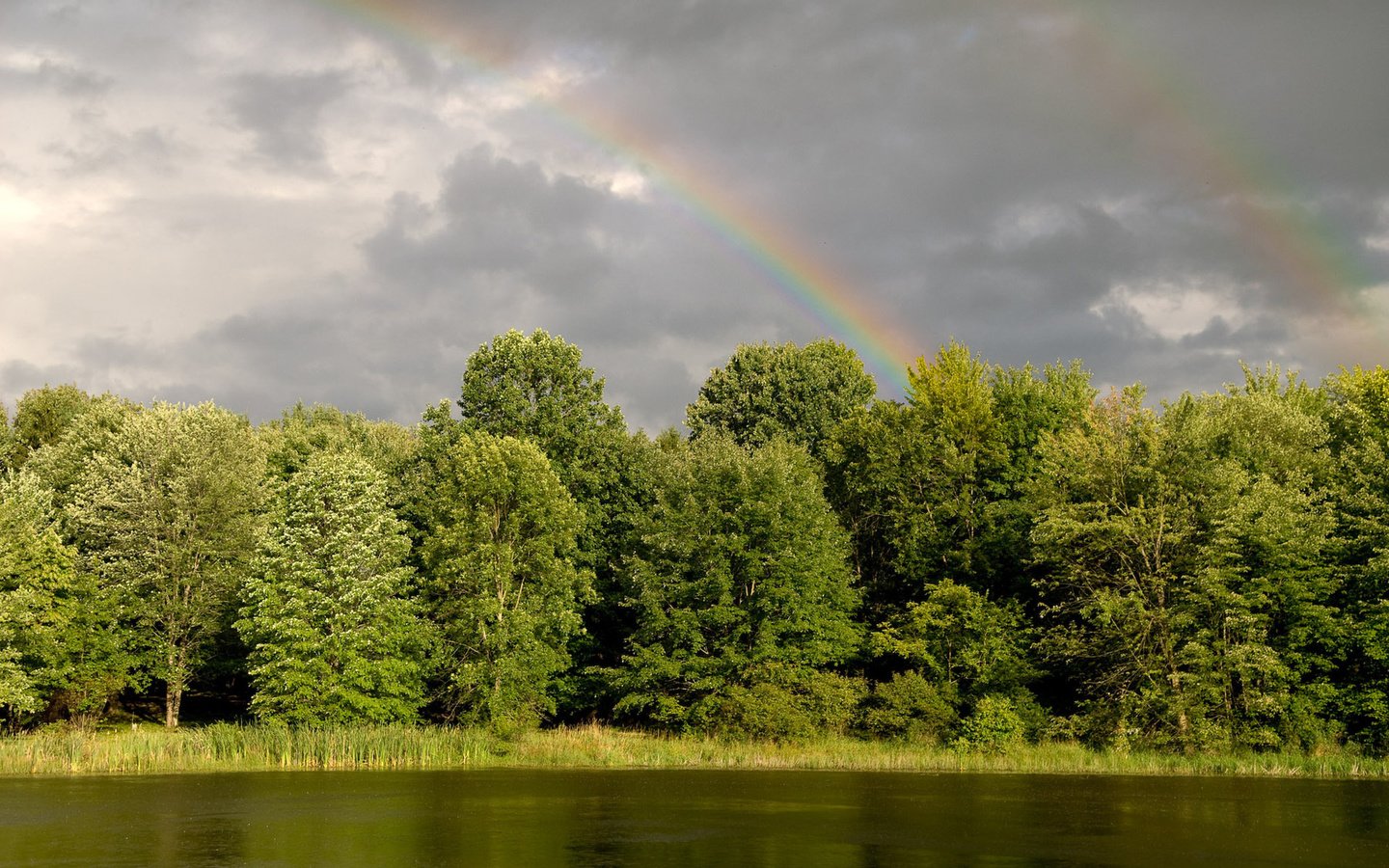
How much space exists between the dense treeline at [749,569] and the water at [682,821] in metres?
9.76

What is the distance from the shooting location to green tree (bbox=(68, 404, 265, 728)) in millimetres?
71125

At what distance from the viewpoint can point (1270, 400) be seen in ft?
220

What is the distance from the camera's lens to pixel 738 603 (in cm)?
6688

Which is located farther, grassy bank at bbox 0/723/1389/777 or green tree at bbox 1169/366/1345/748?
green tree at bbox 1169/366/1345/748

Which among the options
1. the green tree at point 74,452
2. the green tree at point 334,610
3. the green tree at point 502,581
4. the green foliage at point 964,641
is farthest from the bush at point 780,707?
the green tree at point 74,452

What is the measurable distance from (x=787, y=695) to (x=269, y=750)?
2495cm

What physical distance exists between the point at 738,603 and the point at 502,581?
12.8 m

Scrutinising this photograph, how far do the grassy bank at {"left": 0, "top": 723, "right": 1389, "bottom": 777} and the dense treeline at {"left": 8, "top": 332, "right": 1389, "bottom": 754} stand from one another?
1.91m

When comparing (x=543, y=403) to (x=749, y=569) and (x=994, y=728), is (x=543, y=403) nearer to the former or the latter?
(x=749, y=569)

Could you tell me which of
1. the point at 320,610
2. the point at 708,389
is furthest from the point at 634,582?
the point at 708,389

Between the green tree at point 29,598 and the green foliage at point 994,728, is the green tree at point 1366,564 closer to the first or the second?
the green foliage at point 994,728

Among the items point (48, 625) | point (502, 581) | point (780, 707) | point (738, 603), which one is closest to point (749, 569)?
point (738, 603)

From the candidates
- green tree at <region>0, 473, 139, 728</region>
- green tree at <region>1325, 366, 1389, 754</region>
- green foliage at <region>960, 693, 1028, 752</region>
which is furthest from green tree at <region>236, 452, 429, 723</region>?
green tree at <region>1325, 366, 1389, 754</region>

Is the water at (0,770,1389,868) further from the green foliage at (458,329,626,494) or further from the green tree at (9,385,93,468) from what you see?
the green tree at (9,385,93,468)
